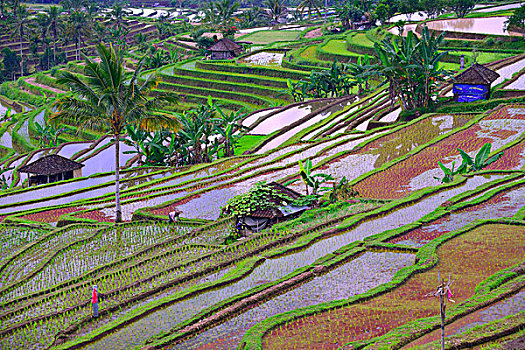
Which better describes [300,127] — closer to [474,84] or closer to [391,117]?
[391,117]

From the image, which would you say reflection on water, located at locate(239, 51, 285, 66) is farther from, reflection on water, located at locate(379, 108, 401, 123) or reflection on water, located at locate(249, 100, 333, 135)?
reflection on water, located at locate(379, 108, 401, 123)

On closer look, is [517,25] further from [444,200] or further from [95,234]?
[95,234]

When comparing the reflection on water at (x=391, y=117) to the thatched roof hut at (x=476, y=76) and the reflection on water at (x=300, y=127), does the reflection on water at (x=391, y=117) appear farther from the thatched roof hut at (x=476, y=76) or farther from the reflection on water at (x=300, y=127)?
the reflection on water at (x=300, y=127)

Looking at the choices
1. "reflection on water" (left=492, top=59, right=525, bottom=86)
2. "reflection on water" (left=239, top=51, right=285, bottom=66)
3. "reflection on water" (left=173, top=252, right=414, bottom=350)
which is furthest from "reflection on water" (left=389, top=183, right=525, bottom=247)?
"reflection on water" (left=239, top=51, right=285, bottom=66)

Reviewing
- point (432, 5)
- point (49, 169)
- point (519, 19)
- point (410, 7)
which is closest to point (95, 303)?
point (49, 169)

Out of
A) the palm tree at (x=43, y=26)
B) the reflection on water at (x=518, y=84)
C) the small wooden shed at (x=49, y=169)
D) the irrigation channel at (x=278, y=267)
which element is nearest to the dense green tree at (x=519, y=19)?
the reflection on water at (x=518, y=84)

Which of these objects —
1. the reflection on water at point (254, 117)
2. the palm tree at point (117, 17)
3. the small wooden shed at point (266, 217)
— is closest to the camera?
the small wooden shed at point (266, 217)
